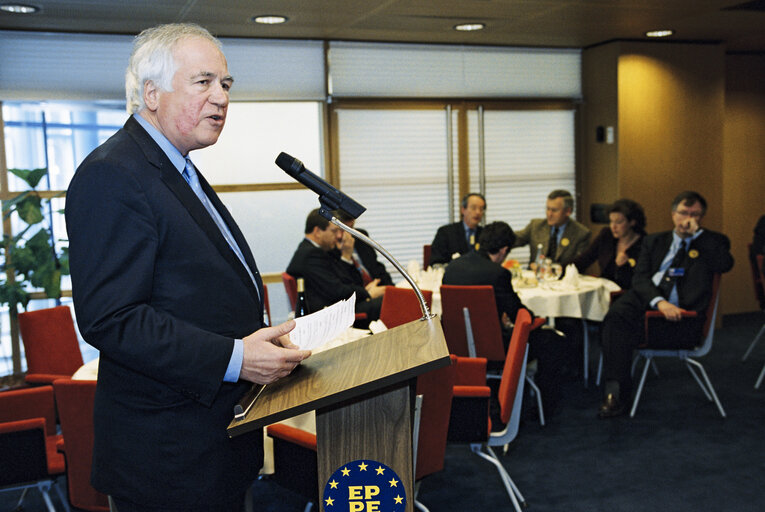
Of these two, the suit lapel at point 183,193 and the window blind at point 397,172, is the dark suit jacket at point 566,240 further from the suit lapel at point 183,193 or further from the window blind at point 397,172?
the suit lapel at point 183,193

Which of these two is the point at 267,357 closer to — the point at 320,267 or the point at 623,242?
the point at 320,267

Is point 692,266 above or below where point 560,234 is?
below

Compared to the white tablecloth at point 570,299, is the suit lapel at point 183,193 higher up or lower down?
higher up

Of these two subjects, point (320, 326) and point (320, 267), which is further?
point (320, 267)

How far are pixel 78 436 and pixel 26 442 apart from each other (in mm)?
345

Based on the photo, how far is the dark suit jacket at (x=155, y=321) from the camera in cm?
142

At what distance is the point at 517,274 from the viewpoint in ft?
19.0

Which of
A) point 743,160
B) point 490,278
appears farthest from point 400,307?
point 743,160

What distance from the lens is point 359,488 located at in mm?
1634

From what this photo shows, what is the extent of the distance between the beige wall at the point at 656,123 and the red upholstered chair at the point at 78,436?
621 centimetres

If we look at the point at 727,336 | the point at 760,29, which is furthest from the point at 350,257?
the point at 760,29

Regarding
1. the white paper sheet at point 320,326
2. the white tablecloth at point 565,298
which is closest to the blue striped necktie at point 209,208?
the white paper sheet at point 320,326

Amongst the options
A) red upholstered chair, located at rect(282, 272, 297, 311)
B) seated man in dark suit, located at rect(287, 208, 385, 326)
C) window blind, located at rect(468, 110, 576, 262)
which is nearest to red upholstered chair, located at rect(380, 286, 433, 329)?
seated man in dark suit, located at rect(287, 208, 385, 326)

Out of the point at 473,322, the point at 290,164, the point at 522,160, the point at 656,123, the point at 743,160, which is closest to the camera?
the point at 290,164
